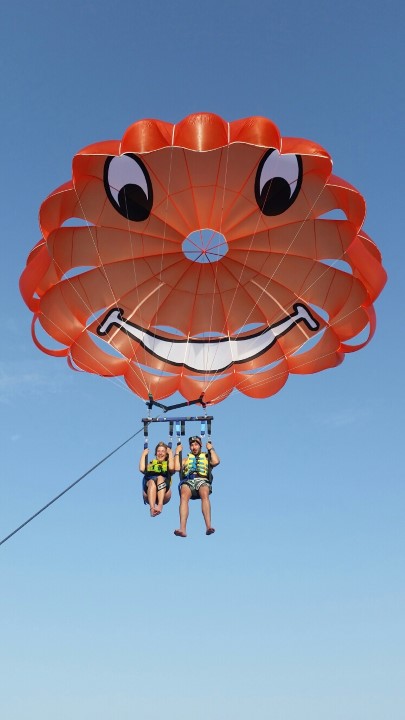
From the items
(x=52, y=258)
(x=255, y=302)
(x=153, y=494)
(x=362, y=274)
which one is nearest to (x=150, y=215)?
(x=52, y=258)

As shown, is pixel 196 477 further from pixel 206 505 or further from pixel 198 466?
pixel 206 505

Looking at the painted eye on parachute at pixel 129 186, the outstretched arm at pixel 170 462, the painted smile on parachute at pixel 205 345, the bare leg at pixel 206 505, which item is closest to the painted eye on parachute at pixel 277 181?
the painted eye on parachute at pixel 129 186

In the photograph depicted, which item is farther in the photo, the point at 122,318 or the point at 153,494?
the point at 122,318

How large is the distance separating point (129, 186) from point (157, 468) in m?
3.85

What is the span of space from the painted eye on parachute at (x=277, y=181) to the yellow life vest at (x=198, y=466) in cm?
360

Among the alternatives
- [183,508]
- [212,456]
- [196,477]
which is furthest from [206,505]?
[212,456]

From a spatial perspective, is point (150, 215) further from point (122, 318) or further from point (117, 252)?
point (122, 318)

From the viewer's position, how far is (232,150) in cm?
1064

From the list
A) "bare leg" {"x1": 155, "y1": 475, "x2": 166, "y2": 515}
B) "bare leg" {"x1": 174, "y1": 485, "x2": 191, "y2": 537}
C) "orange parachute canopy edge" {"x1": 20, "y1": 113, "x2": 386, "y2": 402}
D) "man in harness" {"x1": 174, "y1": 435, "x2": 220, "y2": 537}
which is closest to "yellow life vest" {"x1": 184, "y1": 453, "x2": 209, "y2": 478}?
"man in harness" {"x1": 174, "y1": 435, "x2": 220, "y2": 537}

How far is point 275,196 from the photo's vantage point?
11211mm

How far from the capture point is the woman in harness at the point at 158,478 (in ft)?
34.2

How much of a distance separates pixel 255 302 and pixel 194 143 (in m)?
3.48

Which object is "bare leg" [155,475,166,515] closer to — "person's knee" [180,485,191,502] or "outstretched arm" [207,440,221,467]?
"person's knee" [180,485,191,502]

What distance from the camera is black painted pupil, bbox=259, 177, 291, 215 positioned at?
1102 centimetres
